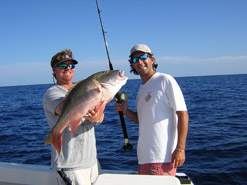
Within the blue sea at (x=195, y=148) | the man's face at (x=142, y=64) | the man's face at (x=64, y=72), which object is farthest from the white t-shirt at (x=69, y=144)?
the blue sea at (x=195, y=148)

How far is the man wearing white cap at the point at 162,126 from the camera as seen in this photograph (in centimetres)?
296

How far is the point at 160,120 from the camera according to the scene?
9.99 feet

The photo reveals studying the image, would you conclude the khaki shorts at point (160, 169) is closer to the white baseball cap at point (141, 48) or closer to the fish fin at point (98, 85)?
the fish fin at point (98, 85)

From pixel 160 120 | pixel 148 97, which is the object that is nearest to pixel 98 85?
pixel 148 97

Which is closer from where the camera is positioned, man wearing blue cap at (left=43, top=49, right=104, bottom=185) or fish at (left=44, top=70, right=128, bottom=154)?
fish at (left=44, top=70, right=128, bottom=154)

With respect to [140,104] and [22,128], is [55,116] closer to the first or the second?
[140,104]

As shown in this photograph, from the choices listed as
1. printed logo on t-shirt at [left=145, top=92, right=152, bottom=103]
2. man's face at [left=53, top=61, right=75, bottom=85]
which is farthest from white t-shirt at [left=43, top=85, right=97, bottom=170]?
printed logo on t-shirt at [left=145, top=92, right=152, bottom=103]

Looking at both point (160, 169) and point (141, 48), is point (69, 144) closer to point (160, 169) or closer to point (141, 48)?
point (160, 169)

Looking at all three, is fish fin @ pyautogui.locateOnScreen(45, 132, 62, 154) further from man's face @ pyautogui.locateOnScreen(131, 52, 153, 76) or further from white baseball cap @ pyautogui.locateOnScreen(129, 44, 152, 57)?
white baseball cap @ pyautogui.locateOnScreen(129, 44, 152, 57)

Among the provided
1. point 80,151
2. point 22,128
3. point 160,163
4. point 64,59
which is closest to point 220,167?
point 160,163

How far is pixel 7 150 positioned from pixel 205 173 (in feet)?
25.6

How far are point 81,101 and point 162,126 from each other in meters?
1.12

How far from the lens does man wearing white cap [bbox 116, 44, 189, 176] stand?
296cm

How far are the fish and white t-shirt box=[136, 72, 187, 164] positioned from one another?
0.64 metres
